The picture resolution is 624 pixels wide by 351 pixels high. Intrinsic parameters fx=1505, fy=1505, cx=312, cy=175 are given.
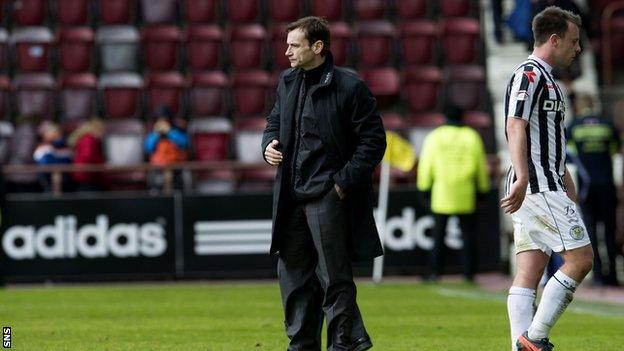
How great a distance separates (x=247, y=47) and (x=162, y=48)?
1312 millimetres

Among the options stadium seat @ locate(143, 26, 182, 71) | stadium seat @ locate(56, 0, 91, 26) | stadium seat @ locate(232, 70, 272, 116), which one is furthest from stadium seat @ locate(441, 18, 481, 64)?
stadium seat @ locate(56, 0, 91, 26)

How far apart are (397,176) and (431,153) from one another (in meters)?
2.17

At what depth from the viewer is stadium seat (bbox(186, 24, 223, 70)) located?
2319 cm

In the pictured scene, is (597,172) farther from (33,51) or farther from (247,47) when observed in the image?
(33,51)

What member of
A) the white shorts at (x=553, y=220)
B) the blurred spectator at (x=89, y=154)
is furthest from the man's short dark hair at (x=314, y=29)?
the blurred spectator at (x=89, y=154)

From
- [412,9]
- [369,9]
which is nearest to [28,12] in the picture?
[369,9]

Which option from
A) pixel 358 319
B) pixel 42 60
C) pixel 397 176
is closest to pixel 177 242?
pixel 397 176

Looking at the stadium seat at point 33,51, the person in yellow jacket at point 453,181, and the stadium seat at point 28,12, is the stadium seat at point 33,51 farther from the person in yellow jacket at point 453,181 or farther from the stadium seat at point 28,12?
the person in yellow jacket at point 453,181

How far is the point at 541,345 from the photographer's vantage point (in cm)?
851

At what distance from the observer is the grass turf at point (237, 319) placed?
10.9 meters

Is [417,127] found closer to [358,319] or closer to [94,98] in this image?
[94,98]

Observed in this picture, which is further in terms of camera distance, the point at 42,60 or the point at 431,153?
the point at 42,60

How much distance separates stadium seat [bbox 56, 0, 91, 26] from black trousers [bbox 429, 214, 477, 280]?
7825 mm

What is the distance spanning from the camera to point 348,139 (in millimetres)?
8719
